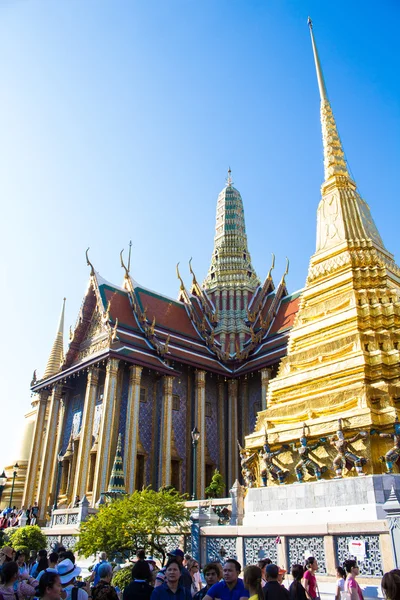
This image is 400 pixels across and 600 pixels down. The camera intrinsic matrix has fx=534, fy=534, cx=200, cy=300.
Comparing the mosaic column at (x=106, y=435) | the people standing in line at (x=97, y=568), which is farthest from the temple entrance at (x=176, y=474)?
the people standing in line at (x=97, y=568)

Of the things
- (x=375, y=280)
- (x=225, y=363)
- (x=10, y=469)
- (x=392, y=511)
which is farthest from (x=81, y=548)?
(x=10, y=469)

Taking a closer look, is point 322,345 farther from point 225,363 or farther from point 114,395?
point 225,363

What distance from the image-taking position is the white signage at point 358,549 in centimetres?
731

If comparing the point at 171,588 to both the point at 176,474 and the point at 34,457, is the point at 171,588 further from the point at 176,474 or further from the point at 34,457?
the point at 34,457

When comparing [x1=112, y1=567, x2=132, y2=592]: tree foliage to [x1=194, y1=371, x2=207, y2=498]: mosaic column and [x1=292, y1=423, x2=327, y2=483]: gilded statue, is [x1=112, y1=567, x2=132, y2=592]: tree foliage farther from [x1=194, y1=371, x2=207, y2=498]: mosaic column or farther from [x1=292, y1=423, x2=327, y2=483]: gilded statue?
[x1=194, y1=371, x2=207, y2=498]: mosaic column

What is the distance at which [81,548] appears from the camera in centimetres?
1109

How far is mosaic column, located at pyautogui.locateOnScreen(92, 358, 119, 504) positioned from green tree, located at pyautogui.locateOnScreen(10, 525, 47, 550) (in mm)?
2929

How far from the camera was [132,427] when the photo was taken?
65.4 ft

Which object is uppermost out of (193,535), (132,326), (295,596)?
(132,326)

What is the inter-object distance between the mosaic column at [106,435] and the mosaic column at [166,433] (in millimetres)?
2128

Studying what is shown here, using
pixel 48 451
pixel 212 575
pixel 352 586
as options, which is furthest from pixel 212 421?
pixel 212 575

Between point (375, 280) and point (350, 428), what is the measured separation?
527cm

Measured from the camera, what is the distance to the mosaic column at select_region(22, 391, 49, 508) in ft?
75.4

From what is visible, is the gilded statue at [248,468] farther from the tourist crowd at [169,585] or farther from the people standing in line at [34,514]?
the tourist crowd at [169,585]
